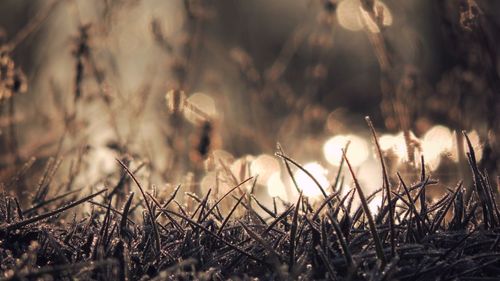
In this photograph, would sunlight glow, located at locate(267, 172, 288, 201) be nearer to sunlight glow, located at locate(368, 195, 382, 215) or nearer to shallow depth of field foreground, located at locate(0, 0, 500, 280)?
shallow depth of field foreground, located at locate(0, 0, 500, 280)

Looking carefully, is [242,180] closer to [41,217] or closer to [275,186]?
[41,217]

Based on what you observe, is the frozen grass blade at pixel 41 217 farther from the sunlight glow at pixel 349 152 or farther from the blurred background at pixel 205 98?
the sunlight glow at pixel 349 152

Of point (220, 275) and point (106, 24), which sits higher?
point (106, 24)

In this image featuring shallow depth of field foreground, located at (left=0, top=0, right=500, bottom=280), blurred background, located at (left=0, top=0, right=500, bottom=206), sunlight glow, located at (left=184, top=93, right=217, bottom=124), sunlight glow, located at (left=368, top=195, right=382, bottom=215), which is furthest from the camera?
sunlight glow, located at (left=184, top=93, right=217, bottom=124)

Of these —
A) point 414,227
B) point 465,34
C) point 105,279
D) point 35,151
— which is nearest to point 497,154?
point 465,34

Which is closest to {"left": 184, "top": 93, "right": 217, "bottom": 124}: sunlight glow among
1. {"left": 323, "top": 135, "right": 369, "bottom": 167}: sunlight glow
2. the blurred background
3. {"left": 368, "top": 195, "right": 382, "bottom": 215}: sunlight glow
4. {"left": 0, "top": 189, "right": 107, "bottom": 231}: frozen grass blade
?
the blurred background

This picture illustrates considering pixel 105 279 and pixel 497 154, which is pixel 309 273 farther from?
pixel 497 154

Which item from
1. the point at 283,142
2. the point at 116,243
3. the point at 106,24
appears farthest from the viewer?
the point at 283,142

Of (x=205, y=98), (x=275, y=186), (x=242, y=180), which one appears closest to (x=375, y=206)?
(x=242, y=180)

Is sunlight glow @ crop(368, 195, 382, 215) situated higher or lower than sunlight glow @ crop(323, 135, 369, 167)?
lower
